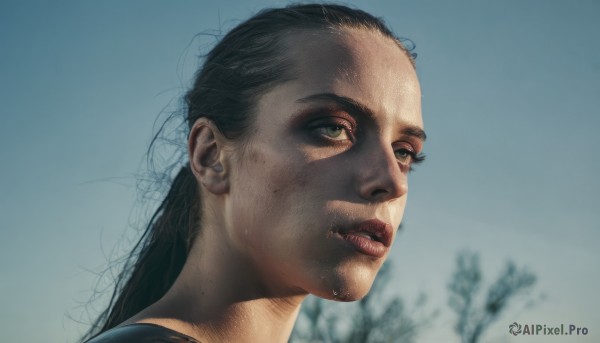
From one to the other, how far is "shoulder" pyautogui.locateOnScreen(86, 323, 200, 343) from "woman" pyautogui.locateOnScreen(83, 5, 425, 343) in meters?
0.21

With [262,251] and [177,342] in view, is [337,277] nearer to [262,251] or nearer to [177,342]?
[262,251]

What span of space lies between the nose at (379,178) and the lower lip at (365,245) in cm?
16

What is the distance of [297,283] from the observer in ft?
9.39

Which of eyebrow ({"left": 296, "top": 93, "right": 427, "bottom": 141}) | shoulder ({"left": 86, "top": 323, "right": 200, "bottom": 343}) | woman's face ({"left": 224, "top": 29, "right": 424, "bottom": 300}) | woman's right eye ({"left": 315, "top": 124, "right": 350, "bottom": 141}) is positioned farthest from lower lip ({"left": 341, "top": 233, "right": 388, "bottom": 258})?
shoulder ({"left": 86, "top": 323, "right": 200, "bottom": 343})

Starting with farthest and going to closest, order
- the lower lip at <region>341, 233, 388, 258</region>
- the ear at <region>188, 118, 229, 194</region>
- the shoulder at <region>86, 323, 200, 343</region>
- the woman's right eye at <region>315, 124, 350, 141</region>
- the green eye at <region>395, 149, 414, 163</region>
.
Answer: the green eye at <region>395, 149, 414, 163</region>
the ear at <region>188, 118, 229, 194</region>
the woman's right eye at <region>315, 124, 350, 141</region>
the lower lip at <region>341, 233, 388, 258</region>
the shoulder at <region>86, 323, 200, 343</region>

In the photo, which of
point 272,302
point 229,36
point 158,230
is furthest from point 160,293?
point 229,36

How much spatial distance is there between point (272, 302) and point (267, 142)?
69 centimetres

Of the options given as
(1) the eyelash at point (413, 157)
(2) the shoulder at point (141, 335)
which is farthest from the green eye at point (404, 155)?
(2) the shoulder at point (141, 335)

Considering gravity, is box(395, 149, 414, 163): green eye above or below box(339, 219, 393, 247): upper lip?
above

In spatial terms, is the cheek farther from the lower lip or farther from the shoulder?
the shoulder

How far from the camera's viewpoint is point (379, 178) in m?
2.74

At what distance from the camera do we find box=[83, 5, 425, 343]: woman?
8.99 feet

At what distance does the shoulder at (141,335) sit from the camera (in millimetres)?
2232

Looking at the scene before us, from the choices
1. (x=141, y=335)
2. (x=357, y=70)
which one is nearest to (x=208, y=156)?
(x=357, y=70)
